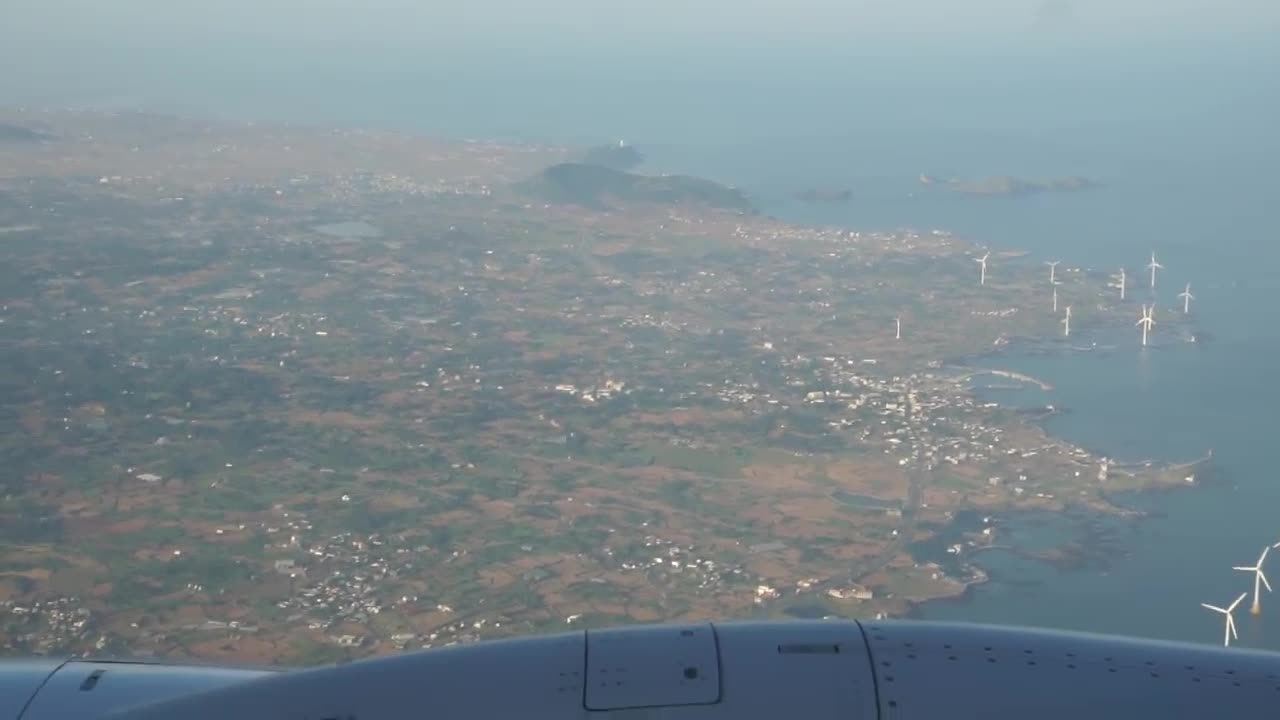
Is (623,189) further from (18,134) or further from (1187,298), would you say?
(18,134)

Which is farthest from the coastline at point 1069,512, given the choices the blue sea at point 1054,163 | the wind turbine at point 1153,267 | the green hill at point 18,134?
the green hill at point 18,134

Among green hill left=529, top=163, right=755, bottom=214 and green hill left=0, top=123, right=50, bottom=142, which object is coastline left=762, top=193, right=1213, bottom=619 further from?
green hill left=0, top=123, right=50, bottom=142

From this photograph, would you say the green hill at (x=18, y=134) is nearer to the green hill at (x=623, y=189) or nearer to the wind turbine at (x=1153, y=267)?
the green hill at (x=623, y=189)

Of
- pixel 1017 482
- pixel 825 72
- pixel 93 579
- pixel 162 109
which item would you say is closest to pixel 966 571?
pixel 1017 482

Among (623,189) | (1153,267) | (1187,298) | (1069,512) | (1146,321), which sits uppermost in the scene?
(623,189)

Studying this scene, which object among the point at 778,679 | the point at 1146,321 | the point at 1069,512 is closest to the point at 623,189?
the point at 1146,321

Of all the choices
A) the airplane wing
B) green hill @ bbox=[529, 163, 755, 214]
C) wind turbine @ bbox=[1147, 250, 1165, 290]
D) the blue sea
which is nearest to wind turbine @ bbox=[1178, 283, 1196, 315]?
the blue sea
